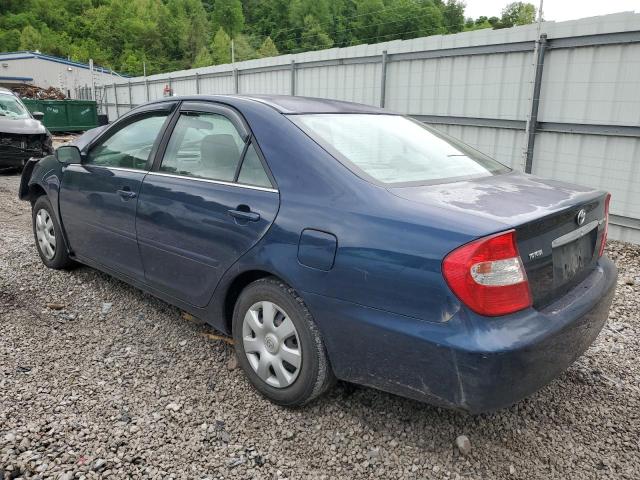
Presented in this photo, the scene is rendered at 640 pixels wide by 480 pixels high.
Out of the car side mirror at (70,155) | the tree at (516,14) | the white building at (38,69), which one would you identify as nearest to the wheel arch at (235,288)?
the car side mirror at (70,155)

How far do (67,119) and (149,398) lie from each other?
21826 millimetres

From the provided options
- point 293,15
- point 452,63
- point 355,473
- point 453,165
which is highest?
point 293,15

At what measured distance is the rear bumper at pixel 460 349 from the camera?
198 cm

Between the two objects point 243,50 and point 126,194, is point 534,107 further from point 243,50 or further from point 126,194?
point 243,50

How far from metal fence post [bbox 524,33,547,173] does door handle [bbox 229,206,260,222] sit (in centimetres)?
521

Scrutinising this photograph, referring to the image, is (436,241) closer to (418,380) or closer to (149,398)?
(418,380)

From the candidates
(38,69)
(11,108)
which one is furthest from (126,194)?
(38,69)

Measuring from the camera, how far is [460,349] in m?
1.98

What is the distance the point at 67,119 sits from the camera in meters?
21.6

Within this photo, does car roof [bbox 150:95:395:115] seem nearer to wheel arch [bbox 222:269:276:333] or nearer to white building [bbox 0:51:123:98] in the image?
wheel arch [bbox 222:269:276:333]

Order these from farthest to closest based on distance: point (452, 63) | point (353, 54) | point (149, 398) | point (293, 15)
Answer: point (293, 15) → point (353, 54) → point (452, 63) → point (149, 398)

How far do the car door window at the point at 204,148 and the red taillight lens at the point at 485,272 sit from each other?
1.38m

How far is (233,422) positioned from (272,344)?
429 millimetres

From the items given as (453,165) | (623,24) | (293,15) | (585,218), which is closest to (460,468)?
(585,218)
